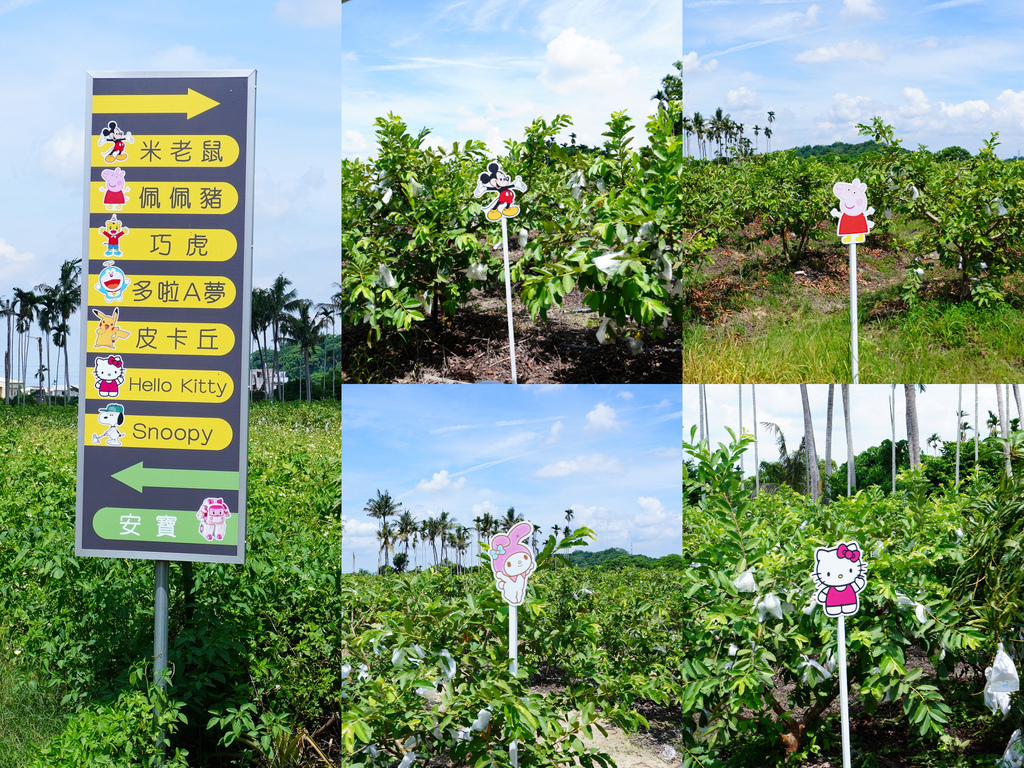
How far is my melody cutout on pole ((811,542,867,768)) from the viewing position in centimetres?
235

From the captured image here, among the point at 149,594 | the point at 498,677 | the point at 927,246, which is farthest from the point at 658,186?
the point at 149,594

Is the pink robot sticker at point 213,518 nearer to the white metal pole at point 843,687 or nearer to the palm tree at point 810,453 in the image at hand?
the white metal pole at point 843,687

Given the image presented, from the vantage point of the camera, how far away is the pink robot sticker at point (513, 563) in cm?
252

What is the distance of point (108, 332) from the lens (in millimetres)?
2316

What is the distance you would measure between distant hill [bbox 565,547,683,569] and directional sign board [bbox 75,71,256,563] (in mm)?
1427

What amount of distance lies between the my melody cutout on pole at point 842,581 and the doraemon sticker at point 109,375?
92.2 inches

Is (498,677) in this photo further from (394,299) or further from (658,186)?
(658,186)

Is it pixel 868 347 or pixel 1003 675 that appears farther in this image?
pixel 868 347

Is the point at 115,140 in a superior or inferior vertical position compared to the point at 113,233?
superior

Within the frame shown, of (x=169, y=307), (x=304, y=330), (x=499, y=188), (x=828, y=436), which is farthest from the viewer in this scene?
(x=304, y=330)

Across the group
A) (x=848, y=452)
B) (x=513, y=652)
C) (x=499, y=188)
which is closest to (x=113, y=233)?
(x=499, y=188)

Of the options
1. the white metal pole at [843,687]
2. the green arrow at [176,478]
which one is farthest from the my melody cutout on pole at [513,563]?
the white metal pole at [843,687]

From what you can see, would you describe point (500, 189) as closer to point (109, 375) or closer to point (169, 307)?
point (169, 307)

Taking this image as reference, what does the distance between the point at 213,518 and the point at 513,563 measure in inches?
39.4
